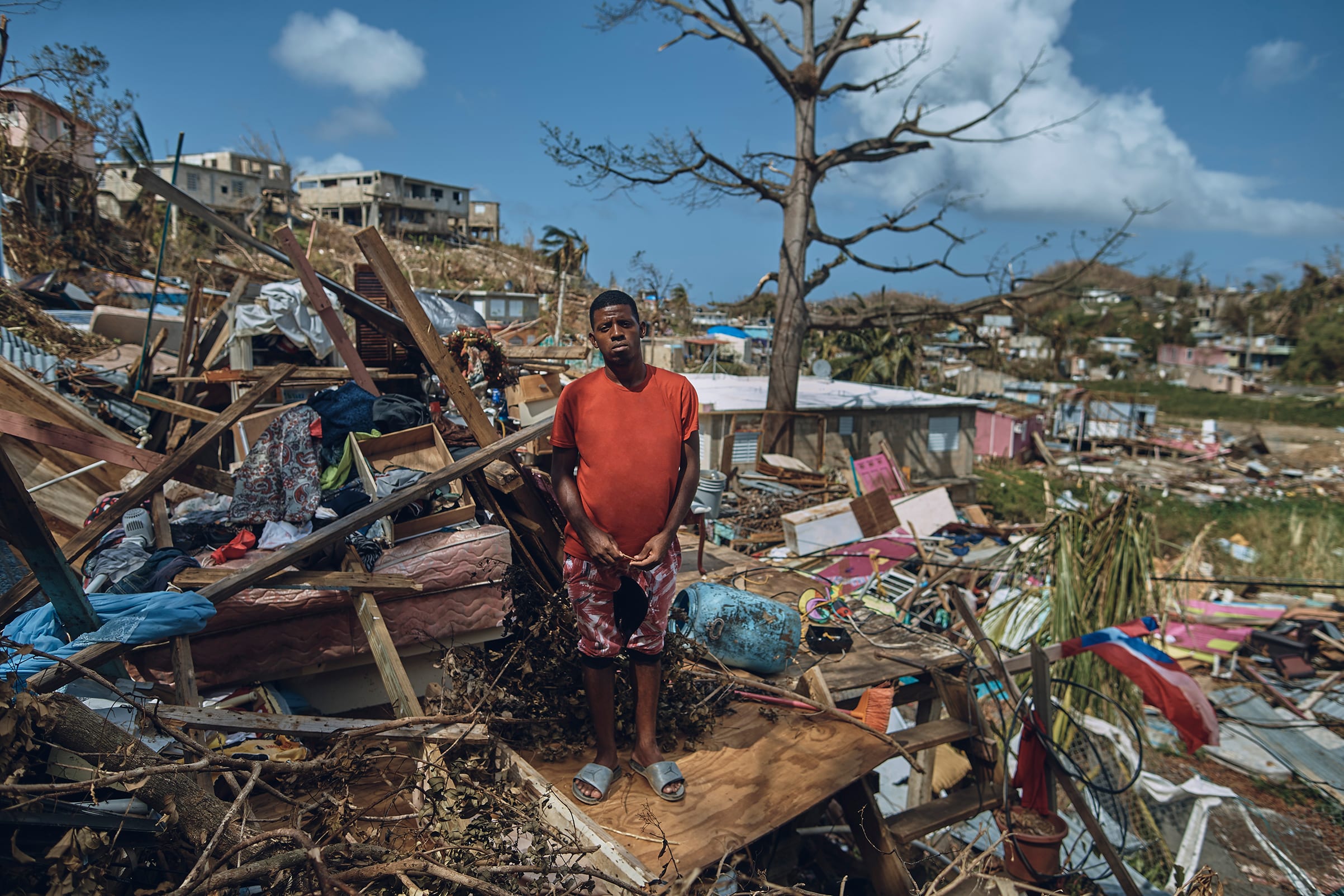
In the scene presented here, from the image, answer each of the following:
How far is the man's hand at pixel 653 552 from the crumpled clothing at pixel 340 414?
2.91 meters

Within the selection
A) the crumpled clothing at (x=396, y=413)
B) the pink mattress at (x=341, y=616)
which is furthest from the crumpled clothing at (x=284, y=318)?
the pink mattress at (x=341, y=616)

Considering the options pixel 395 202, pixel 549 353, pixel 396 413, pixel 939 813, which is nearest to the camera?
pixel 939 813

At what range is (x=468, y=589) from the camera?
430 cm

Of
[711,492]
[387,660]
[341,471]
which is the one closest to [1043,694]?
[387,660]

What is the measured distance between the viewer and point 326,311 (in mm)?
5336

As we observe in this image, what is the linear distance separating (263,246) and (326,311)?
1.91 ft

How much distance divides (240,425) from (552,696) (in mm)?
4567

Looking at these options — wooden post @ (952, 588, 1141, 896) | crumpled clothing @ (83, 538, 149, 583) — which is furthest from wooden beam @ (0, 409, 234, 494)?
wooden post @ (952, 588, 1141, 896)

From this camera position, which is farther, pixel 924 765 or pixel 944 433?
pixel 944 433

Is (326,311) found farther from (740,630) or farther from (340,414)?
(740,630)

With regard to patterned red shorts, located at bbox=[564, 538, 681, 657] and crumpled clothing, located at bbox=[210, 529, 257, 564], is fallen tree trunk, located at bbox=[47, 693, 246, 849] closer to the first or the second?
patterned red shorts, located at bbox=[564, 538, 681, 657]

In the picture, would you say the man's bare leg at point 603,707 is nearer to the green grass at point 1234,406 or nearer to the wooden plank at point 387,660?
the wooden plank at point 387,660

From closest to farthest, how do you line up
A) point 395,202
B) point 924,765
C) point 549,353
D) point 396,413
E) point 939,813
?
point 939,813
point 396,413
point 924,765
point 549,353
point 395,202

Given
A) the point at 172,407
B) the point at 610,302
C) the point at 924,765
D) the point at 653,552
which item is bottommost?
the point at 924,765
